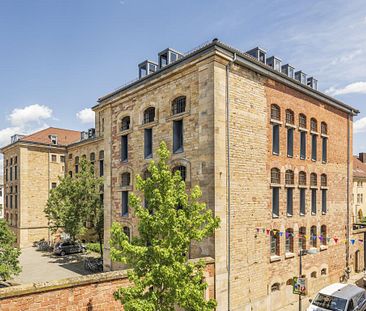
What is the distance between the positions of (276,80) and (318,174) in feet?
26.3

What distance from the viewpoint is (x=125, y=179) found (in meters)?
21.0

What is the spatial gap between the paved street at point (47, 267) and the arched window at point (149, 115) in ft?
46.2

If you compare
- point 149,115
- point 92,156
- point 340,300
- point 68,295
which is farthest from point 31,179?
point 340,300

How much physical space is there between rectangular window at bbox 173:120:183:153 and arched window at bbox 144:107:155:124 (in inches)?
94.0

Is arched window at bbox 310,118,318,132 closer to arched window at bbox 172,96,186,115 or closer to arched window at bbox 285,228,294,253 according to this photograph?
arched window at bbox 285,228,294,253

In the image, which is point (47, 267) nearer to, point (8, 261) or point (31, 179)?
point (8, 261)

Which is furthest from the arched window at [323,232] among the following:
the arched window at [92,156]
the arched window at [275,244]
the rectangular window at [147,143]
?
the arched window at [92,156]

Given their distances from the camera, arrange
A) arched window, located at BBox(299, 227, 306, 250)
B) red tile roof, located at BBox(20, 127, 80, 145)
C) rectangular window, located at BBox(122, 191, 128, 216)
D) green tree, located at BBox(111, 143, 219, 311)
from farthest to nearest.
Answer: red tile roof, located at BBox(20, 127, 80, 145), rectangular window, located at BBox(122, 191, 128, 216), arched window, located at BBox(299, 227, 306, 250), green tree, located at BBox(111, 143, 219, 311)

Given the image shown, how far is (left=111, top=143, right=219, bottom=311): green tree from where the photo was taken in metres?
9.77

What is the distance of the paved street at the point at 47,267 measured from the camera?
80.0 ft

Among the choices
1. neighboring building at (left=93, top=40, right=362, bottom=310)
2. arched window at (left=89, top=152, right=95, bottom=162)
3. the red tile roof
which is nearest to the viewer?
neighboring building at (left=93, top=40, right=362, bottom=310)

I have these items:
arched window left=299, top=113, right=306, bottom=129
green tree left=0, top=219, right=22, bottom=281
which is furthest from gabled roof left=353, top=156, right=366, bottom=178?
green tree left=0, top=219, right=22, bottom=281

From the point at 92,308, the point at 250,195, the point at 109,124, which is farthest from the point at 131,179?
the point at 92,308

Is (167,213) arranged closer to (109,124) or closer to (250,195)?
(250,195)
